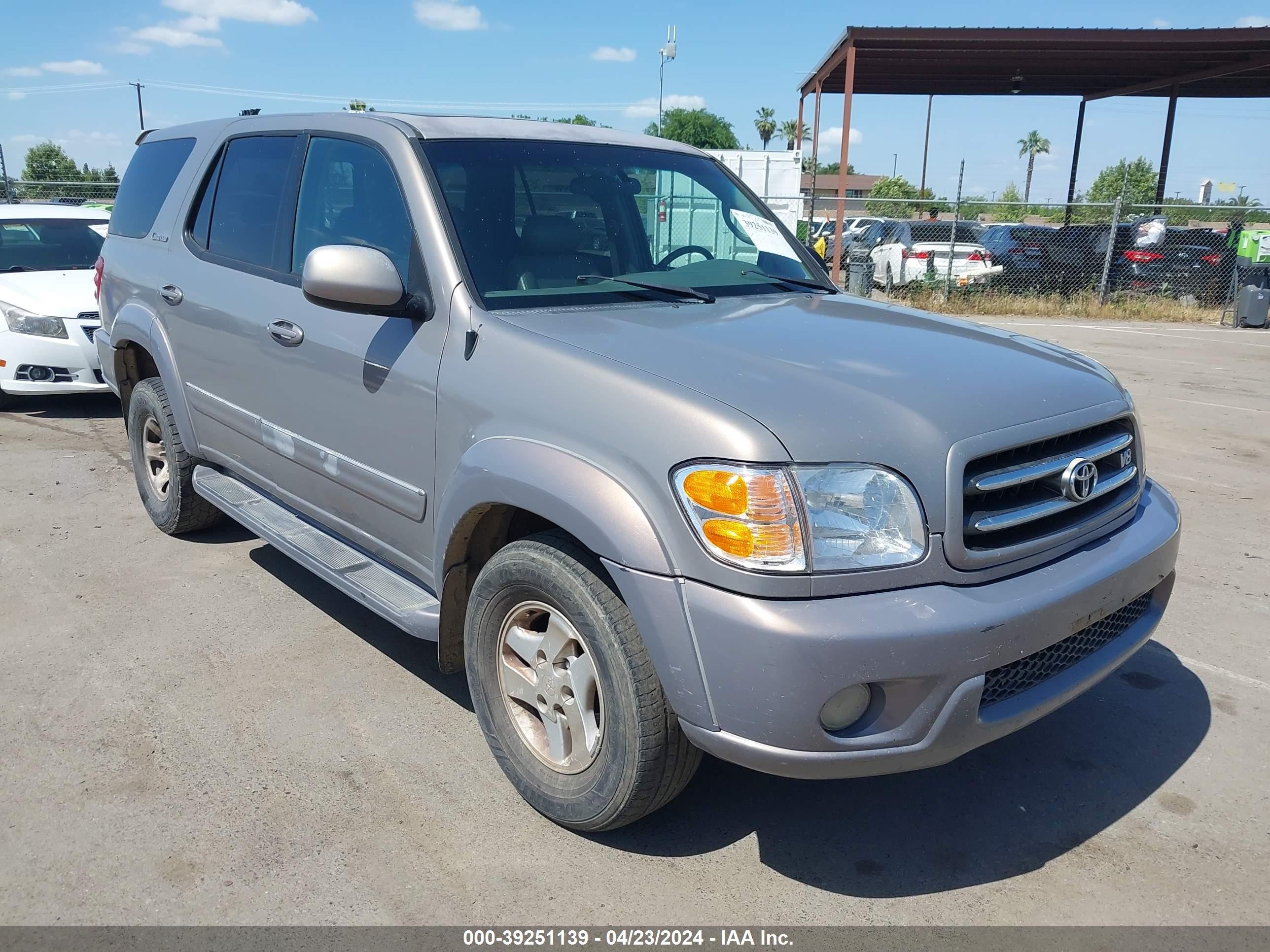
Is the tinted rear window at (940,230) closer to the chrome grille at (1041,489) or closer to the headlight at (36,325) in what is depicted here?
the headlight at (36,325)

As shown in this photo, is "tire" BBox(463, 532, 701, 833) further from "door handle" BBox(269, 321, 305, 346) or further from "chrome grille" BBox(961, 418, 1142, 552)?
"door handle" BBox(269, 321, 305, 346)

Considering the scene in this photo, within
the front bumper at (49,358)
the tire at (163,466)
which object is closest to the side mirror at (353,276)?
the tire at (163,466)

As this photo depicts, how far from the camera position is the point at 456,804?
9.72 ft

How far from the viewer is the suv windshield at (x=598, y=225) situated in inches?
124

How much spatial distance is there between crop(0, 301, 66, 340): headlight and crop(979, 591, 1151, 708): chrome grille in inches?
311

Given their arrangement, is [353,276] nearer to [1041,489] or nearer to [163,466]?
[1041,489]

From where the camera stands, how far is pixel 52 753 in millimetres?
3207

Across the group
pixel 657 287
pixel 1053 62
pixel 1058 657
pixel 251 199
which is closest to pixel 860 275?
pixel 1053 62

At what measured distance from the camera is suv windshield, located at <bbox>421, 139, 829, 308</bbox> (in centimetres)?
316

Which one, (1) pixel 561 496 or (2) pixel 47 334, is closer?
(1) pixel 561 496

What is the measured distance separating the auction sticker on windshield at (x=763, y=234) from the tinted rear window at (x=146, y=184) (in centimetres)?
273

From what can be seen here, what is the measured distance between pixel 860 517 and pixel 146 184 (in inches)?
177

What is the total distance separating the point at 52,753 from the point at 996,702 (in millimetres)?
2911

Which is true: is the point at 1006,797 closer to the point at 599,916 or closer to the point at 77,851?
the point at 599,916
